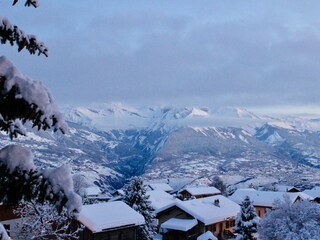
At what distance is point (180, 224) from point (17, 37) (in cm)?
4209

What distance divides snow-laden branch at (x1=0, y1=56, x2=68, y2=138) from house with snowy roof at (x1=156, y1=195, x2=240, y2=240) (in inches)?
1621

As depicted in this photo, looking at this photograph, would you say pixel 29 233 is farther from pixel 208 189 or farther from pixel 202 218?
pixel 208 189

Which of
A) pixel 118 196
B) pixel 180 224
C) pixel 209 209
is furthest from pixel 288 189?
pixel 180 224

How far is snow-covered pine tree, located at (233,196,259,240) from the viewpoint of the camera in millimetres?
39625

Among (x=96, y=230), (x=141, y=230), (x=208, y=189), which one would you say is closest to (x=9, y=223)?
(x=96, y=230)

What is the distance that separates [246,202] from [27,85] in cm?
3949

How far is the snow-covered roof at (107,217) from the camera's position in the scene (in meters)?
32.3

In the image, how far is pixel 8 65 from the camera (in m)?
4.02

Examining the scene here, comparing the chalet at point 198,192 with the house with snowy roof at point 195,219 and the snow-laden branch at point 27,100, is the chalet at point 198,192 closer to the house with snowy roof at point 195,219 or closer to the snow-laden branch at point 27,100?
the house with snowy roof at point 195,219

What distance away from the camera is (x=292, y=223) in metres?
30.2

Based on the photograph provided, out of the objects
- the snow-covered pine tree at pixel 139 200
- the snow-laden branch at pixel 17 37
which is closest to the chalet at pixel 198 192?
the snow-covered pine tree at pixel 139 200

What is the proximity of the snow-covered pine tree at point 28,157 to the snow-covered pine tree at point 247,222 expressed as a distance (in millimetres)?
38415

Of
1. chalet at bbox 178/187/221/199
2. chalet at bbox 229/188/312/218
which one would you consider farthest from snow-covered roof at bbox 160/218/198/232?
chalet at bbox 178/187/221/199

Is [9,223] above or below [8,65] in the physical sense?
below
